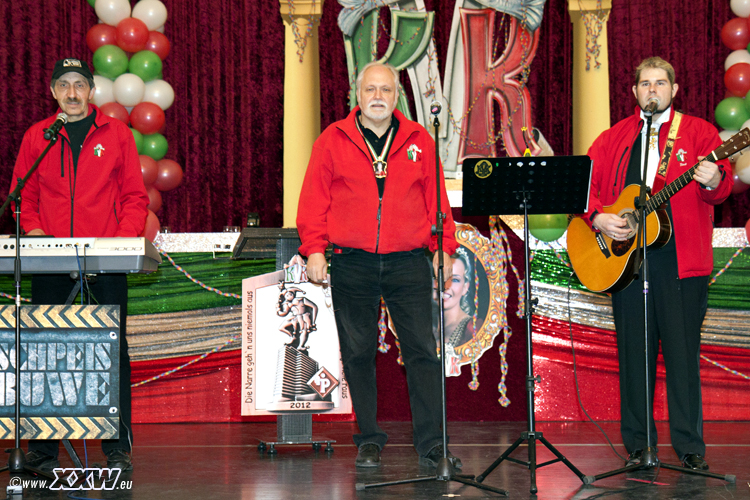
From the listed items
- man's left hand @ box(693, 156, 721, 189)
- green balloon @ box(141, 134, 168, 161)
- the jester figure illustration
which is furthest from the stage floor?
green balloon @ box(141, 134, 168, 161)

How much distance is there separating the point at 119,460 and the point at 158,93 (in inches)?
143

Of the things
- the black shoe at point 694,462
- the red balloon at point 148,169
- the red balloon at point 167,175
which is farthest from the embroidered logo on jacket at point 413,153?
the red balloon at point 167,175

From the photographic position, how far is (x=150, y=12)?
6.02m

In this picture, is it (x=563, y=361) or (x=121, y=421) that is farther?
(x=563, y=361)

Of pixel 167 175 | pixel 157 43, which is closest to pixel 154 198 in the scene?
pixel 167 175

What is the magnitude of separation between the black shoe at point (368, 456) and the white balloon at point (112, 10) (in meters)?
4.30

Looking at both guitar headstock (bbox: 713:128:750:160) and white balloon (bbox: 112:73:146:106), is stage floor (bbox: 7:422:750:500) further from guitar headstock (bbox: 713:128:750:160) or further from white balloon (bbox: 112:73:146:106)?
white balloon (bbox: 112:73:146:106)

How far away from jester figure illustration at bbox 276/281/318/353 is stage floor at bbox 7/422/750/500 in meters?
0.55

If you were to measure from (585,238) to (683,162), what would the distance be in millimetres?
556

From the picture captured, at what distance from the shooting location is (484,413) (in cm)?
458

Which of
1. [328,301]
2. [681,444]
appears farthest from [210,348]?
[681,444]

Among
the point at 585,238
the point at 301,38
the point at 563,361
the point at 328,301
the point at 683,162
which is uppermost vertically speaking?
the point at 301,38

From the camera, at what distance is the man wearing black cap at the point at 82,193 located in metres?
3.16

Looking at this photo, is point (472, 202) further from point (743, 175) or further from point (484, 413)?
point (743, 175)
